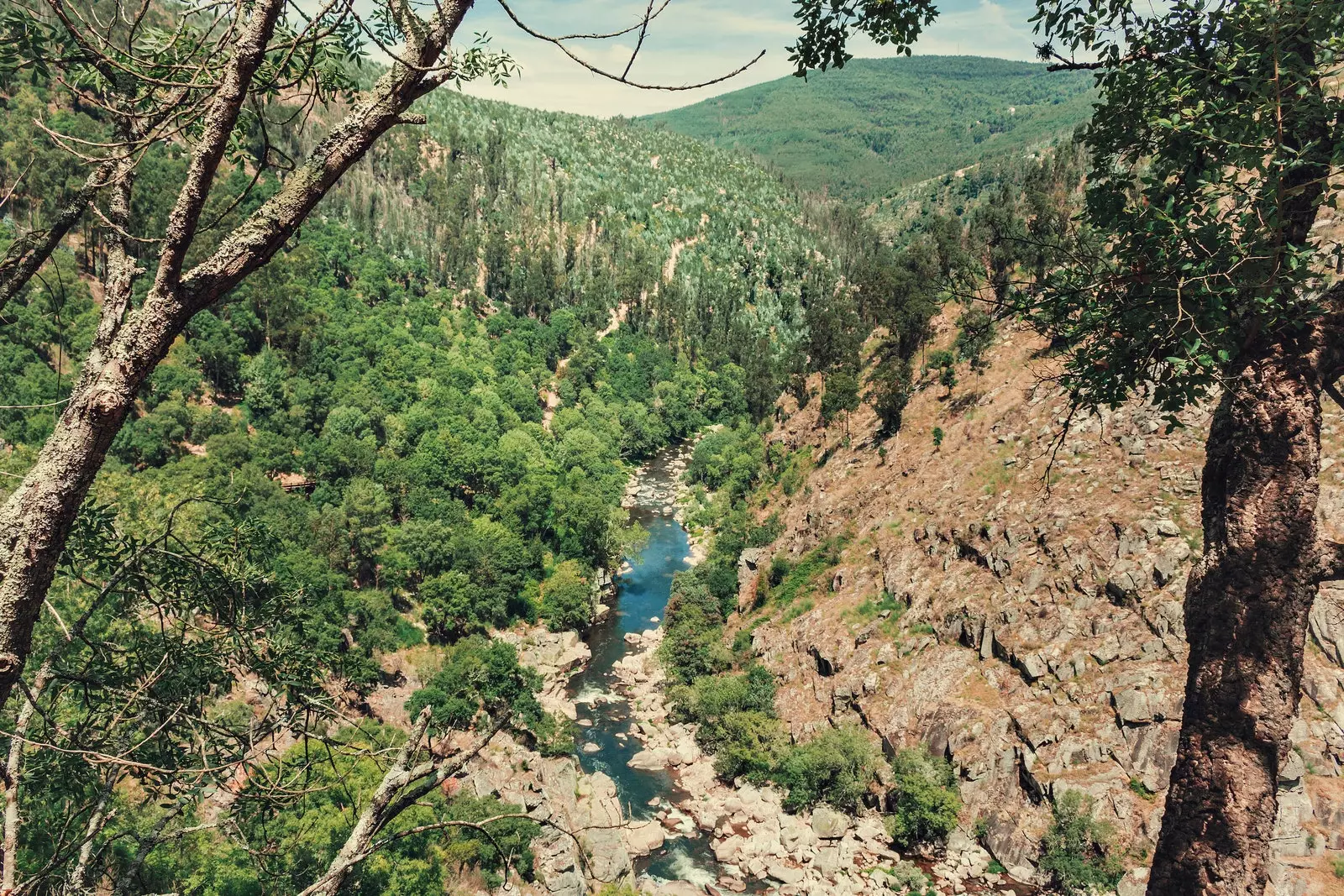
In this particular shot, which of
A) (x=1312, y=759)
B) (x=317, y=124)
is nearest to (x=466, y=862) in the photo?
(x=1312, y=759)

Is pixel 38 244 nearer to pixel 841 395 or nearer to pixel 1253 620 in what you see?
pixel 1253 620

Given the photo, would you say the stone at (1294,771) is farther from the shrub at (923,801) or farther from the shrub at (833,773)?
the shrub at (833,773)

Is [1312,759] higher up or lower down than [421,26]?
lower down

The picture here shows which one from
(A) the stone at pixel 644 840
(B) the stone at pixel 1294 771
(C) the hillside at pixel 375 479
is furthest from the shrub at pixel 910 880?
(B) the stone at pixel 1294 771

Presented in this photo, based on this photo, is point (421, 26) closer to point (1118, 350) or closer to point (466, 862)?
point (1118, 350)

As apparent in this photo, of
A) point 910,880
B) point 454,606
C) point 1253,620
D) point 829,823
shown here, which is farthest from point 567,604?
point 1253,620
